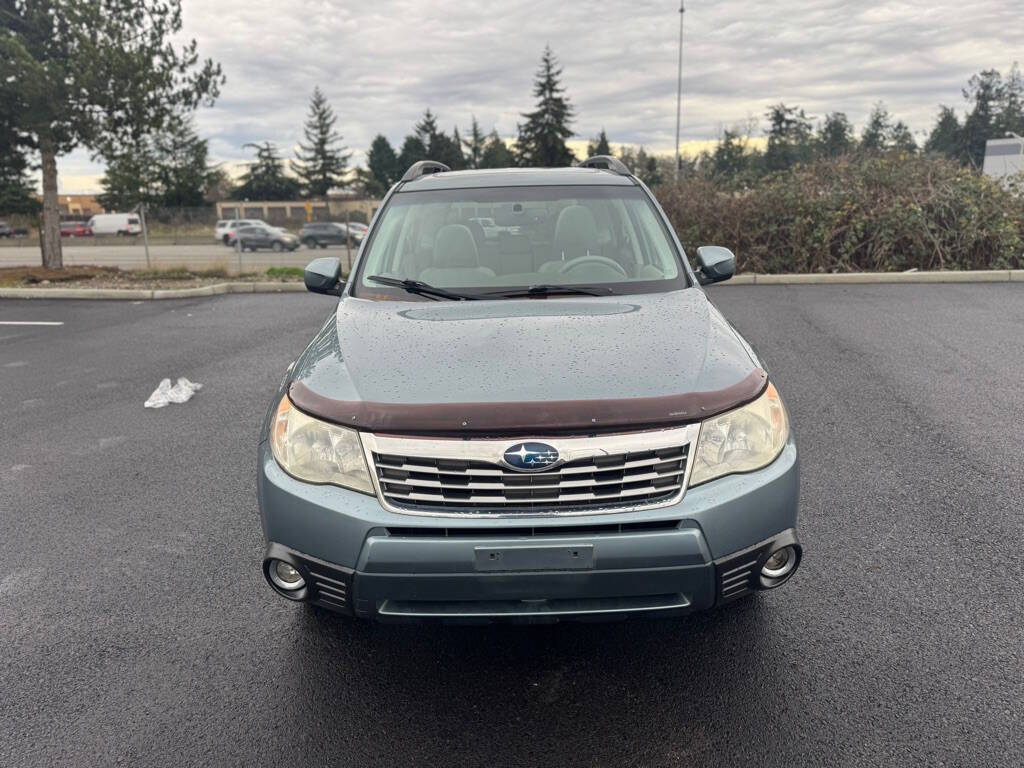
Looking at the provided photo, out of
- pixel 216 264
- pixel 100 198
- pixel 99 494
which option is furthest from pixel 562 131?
pixel 99 494

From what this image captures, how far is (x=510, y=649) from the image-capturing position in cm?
290

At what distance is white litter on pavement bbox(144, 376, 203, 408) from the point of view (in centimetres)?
647

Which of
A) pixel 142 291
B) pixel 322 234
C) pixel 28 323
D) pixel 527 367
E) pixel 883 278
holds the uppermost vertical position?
pixel 322 234

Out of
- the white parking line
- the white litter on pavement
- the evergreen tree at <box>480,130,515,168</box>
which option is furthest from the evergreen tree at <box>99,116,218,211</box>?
the evergreen tree at <box>480,130,515,168</box>

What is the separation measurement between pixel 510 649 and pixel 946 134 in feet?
363

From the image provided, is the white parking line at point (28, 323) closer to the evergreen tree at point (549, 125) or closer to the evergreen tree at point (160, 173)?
the evergreen tree at point (160, 173)

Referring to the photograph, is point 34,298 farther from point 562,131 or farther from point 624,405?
point 562,131

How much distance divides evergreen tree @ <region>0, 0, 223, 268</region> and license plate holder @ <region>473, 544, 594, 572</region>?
51.1 feet

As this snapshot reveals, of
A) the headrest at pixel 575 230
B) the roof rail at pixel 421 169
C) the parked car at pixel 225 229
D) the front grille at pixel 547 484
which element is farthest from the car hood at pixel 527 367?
the parked car at pixel 225 229

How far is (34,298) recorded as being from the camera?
46.8 ft

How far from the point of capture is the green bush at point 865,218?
13688 mm

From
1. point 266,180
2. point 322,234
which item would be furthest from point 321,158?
point 322,234

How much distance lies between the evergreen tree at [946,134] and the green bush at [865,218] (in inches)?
3552

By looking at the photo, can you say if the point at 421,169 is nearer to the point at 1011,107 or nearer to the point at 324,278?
the point at 324,278
